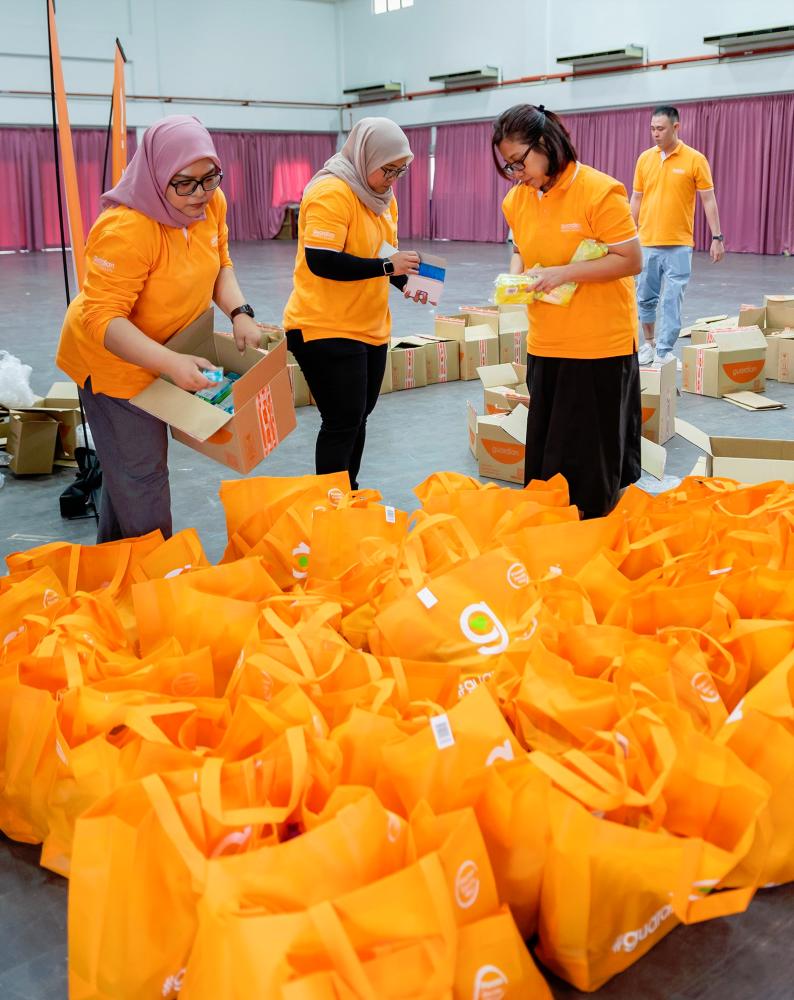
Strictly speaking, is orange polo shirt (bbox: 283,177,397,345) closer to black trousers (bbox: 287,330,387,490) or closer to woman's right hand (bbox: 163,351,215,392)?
black trousers (bbox: 287,330,387,490)

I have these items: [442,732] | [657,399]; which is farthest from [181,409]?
[657,399]

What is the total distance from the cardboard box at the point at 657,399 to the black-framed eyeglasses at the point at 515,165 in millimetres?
1727

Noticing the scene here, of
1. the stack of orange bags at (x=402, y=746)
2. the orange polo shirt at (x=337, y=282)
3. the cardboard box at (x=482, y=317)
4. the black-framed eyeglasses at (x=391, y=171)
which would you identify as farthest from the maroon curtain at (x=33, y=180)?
the stack of orange bags at (x=402, y=746)

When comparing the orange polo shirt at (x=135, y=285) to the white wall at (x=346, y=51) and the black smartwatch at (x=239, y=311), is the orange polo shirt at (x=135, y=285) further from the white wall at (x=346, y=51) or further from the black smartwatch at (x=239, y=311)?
the white wall at (x=346, y=51)

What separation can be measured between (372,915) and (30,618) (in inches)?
41.0

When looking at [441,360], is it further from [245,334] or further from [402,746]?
[402,746]

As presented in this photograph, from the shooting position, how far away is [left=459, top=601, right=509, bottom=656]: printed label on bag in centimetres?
182

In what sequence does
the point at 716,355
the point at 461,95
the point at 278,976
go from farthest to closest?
1. the point at 461,95
2. the point at 716,355
3. the point at 278,976

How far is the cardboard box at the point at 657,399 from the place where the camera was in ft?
13.8

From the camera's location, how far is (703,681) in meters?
1.63

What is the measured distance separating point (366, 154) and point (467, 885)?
2.22 meters

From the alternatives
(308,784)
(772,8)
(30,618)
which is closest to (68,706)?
(30,618)

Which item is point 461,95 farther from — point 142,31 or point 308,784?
point 308,784

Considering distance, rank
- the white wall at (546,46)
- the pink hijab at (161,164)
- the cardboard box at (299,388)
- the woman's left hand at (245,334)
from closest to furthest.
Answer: the pink hijab at (161,164) → the woman's left hand at (245,334) → the cardboard box at (299,388) → the white wall at (546,46)
